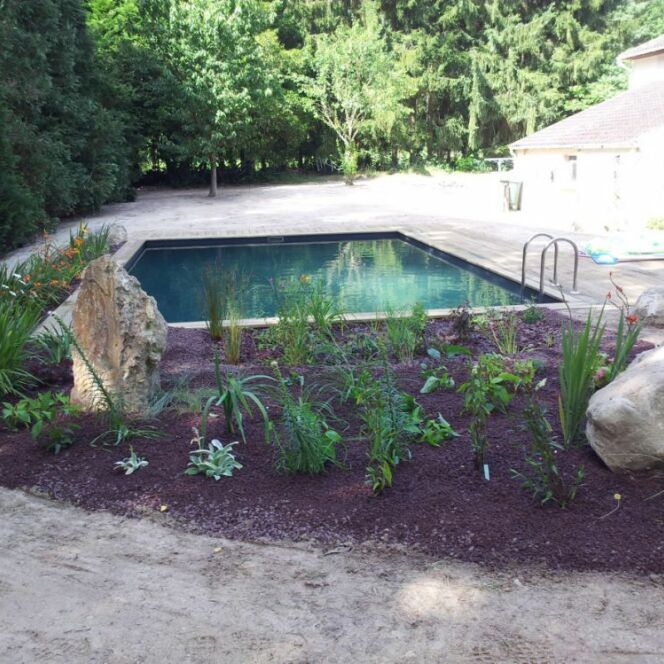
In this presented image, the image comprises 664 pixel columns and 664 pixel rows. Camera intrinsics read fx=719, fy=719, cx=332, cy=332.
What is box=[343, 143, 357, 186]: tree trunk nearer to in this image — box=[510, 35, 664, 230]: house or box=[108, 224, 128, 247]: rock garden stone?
box=[510, 35, 664, 230]: house

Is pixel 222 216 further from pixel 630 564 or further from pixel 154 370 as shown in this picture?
pixel 630 564

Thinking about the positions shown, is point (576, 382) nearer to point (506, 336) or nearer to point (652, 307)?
point (506, 336)

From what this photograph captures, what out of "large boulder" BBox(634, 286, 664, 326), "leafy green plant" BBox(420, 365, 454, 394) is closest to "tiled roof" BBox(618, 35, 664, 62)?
A: "large boulder" BBox(634, 286, 664, 326)

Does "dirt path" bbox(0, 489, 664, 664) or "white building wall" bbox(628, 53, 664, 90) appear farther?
"white building wall" bbox(628, 53, 664, 90)

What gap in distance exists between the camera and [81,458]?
9.85ft

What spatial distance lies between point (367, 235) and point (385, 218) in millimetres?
2150

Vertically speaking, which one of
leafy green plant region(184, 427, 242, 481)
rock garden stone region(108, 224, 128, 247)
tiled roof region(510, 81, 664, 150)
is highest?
tiled roof region(510, 81, 664, 150)

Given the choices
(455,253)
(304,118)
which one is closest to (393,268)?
(455,253)

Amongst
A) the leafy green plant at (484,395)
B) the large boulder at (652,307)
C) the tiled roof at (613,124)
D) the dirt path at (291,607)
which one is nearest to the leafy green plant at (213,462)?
the dirt path at (291,607)

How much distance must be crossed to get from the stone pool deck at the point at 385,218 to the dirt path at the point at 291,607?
14.7ft

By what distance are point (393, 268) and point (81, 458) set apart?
7280mm

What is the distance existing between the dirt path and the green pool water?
333 centimetres

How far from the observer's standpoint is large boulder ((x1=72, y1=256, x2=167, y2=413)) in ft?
10.9

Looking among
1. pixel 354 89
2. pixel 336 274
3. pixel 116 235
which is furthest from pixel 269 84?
pixel 336 274
